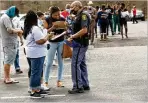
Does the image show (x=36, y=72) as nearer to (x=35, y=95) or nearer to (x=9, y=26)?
(x=35, y=95)

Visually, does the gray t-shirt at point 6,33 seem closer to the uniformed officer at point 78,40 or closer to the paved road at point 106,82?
the paved road at point 106,82

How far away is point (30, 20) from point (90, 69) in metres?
3.73

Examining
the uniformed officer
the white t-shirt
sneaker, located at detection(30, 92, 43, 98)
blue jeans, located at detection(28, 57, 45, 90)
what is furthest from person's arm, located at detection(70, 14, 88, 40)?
sneaker, located at detection(30, 92, 43, 98)

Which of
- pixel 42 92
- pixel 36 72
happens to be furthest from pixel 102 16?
pixel 36 72

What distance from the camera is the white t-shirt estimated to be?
799 centimetres

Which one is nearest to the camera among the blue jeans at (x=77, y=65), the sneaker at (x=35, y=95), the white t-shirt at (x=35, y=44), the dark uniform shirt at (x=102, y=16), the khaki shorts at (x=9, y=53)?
the white t-shirt at (x=35, y=44)

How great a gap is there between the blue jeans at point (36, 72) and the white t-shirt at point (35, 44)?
0.32 feet

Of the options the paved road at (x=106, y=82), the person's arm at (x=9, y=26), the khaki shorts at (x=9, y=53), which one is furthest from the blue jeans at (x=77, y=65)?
the khaki shorts at (x=9, y=53)

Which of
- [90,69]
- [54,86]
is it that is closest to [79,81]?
[54,86]

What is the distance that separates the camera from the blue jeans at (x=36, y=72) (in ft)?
26.6

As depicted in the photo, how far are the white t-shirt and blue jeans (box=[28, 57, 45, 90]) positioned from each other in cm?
10

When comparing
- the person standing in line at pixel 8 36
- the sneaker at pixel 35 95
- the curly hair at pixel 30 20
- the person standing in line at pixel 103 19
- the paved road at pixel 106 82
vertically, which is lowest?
the paved road at pixel 106 82

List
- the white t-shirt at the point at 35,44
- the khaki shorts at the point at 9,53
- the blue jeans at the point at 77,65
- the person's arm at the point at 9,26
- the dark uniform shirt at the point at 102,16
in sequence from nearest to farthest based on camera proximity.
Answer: the white t-shirt at the point at 35,44 → the blue jeans at the point at 77,65 → the person's arm at the point at 9,26 → the khaki shorts at the point at 9,53 → the dark uniform shirt at the point at 102,16

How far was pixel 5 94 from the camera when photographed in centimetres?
856
